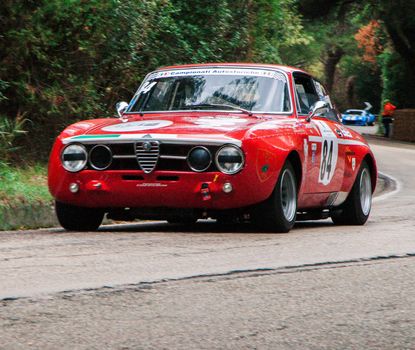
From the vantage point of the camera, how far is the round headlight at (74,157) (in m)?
9.70

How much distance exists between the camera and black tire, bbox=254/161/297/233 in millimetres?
9727

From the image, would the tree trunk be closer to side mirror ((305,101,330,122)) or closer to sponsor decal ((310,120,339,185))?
sponsor decal ((310,120,339,185))

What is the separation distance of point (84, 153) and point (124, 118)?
1.19 metres

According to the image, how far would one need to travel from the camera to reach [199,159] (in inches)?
371

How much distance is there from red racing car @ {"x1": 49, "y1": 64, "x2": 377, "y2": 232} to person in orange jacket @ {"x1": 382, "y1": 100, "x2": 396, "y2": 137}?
117 ft

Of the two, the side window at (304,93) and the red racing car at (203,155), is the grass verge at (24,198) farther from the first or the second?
the side window at (304,93)

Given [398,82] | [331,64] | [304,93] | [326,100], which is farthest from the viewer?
[331,64]

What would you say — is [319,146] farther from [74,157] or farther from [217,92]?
[74,157]

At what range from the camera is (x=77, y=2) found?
53.9 feet

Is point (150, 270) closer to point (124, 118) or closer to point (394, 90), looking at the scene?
point (124, 118)

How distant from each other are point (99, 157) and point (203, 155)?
3.06 feet

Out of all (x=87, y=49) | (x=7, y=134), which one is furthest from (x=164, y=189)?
(x=87, y=49)

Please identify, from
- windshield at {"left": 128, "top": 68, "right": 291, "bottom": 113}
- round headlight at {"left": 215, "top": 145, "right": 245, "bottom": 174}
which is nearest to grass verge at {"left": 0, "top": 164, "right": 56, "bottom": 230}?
windshield at {"left": 128, "top": 68, "right": 291, "bottom": 113}

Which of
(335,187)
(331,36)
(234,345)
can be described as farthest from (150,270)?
(331,36)
